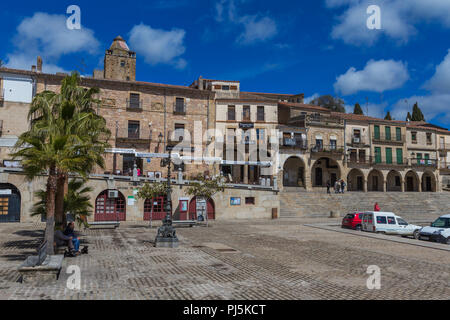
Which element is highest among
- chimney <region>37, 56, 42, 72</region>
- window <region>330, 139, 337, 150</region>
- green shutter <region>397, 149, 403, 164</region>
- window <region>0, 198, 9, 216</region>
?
chimney <region>37, 56, 42, 72</region>

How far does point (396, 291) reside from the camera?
8.84 m

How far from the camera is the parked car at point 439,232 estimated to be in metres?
18.4

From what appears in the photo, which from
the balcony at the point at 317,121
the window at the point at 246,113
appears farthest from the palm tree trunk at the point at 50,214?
the balcony at the point at 317,121

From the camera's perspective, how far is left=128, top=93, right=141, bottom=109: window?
3716 cm

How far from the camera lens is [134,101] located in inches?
1469

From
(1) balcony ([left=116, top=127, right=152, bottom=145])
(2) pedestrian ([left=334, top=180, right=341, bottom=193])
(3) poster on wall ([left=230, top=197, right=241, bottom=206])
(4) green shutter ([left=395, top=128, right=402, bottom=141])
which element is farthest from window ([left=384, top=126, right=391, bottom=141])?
(1) balcony ([left=116, top=127, right=152, bottom=145])

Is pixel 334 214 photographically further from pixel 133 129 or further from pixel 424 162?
pixel 424 162

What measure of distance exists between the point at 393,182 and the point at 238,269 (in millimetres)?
45909

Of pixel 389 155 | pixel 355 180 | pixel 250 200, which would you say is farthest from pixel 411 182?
pixel 250 200

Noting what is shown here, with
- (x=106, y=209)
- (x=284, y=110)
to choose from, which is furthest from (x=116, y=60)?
(x=106, y=209)

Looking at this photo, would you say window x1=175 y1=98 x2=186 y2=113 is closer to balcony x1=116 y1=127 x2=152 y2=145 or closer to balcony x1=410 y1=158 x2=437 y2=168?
balcony x1=116 y1=127 x2=152 y2=145

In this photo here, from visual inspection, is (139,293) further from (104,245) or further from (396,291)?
(104,245)

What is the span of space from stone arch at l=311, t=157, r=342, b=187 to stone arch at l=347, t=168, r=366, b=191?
3098mm
